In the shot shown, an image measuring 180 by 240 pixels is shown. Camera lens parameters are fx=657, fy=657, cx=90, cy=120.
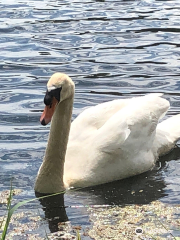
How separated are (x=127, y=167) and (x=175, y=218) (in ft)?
4.51

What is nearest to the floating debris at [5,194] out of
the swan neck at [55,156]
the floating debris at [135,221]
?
the swan neck at [55,156]

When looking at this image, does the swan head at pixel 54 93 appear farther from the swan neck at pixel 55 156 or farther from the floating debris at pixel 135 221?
the floating debris at pixel 135 221

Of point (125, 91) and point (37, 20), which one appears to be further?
point (37, 20)

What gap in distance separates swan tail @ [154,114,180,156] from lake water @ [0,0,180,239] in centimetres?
13

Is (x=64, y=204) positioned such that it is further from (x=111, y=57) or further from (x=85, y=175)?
(x=111, y=57)

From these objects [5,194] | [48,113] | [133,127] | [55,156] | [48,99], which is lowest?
[5,194]

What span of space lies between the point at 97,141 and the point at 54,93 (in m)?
1.09

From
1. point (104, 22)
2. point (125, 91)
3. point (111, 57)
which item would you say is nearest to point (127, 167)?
point (125, 91)

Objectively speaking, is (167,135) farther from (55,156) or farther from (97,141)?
(55,156)

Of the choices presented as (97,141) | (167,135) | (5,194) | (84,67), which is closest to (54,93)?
(97,141)

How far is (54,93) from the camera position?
6.50m

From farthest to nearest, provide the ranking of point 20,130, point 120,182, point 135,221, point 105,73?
point 105,73 < point 20,130 < point 120,182 < point 135,221

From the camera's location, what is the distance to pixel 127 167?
7.60 m

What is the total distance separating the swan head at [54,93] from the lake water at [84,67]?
3.35 feet
